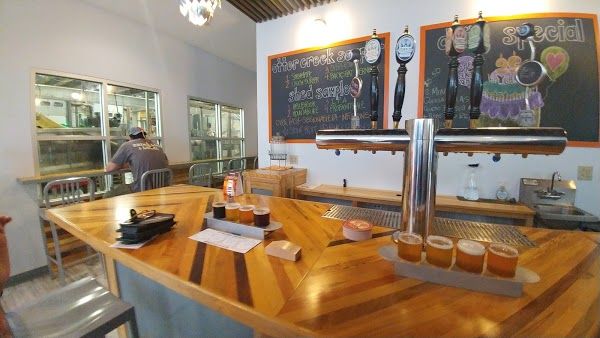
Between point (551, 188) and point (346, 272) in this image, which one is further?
point (551, 188)

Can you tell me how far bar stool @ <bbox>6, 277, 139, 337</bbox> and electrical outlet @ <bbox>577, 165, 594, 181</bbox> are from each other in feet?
9.94

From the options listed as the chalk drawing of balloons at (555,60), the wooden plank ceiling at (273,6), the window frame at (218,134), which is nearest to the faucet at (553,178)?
the chalk drawing of balloons at (555,60)

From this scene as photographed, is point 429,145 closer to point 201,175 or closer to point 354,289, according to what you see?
point 354,289

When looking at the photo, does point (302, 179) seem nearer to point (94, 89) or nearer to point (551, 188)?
point (551, 188)

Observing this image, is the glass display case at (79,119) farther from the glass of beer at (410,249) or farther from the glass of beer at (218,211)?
the glass of beer at (410,249)

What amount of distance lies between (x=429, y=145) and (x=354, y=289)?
0.50 m

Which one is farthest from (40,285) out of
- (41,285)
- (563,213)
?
(563,213)

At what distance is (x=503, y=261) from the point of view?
0.60m

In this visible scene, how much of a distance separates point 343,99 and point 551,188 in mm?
1837

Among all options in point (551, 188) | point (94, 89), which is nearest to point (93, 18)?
point (94, 89)

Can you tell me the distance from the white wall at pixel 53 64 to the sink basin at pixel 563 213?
436 cm

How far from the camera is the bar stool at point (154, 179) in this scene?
258cm

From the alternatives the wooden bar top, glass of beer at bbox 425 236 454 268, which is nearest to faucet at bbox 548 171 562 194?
the wooden bar top

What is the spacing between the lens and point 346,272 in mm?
699
